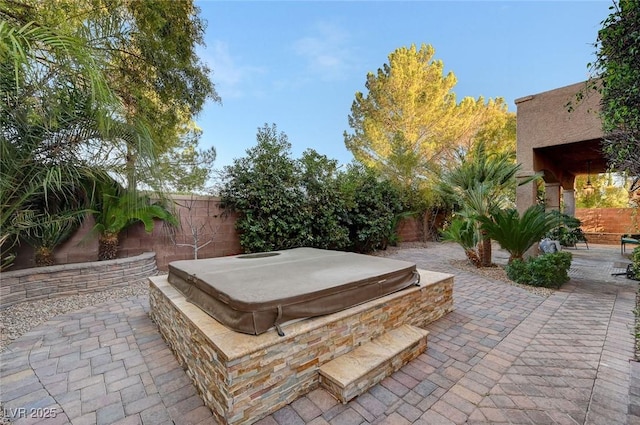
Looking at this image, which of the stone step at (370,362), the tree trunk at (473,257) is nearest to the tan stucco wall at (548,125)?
the tree trunk at (473,257)

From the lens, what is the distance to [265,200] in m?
6.39

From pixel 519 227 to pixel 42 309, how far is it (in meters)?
8.11

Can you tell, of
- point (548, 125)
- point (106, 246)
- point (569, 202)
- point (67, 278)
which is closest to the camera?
point (67, 278)

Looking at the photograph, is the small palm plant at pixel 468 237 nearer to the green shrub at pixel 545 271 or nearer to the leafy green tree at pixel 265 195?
the green shrub at pixel 545 271

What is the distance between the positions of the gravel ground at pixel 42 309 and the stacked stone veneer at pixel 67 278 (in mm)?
107

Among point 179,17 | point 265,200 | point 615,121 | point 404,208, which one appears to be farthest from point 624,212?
point 179,17

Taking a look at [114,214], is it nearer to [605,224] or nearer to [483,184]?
[483,184]

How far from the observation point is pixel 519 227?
18.0 feet

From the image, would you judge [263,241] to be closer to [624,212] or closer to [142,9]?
[142,9]

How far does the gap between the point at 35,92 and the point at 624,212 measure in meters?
19.1

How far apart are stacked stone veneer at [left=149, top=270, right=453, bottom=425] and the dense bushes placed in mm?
3625

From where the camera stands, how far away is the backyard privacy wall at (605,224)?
1188cm

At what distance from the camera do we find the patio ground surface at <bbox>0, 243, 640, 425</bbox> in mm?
1873

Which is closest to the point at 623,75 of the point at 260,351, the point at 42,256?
the point at 260,351
